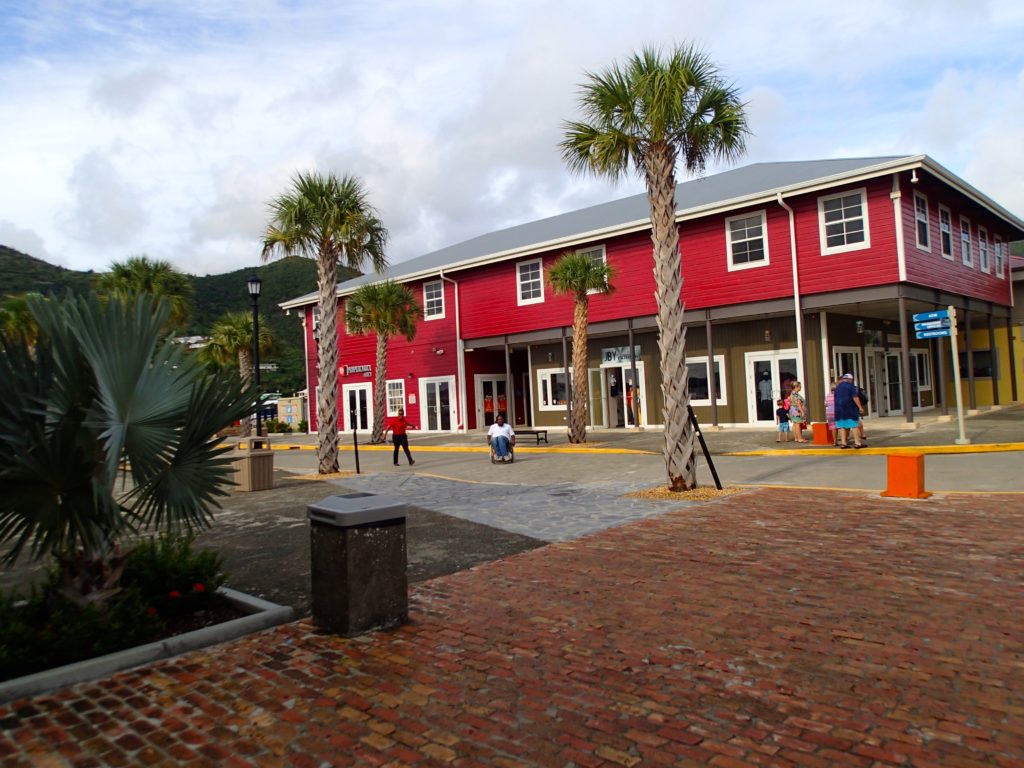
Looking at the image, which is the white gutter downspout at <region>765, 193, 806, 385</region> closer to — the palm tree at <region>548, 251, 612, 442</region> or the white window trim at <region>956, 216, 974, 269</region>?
the palm tree at <region>548, 251, 612, 442</region>

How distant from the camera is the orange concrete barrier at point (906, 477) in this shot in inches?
384

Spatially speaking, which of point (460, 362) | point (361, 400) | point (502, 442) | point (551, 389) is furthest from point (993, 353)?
point (361, 400)

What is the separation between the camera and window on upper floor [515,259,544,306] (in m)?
27.6

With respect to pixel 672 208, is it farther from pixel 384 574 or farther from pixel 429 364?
pixel 429 364

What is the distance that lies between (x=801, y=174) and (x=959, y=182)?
14.1 feet

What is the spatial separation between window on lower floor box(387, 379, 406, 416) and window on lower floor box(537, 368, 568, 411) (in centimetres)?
680

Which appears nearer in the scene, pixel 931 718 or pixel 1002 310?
pixel 931 718

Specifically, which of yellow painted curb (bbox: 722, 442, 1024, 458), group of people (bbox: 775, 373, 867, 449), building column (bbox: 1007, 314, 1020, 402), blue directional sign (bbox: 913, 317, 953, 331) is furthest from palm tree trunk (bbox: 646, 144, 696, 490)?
building column (bbox: 1007, 314, 1020, 402)

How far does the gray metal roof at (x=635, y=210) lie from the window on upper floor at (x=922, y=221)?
94 cm

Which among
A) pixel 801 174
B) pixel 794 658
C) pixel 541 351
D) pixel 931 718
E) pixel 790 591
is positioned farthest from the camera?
pixel 541 351

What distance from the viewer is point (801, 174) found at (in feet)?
74.8

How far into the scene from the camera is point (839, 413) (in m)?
16.4

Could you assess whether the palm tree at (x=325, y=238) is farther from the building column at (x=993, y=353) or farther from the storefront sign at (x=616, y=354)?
the building column at (x=993, y=353)

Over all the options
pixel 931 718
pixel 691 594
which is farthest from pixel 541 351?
pixel 931 718
